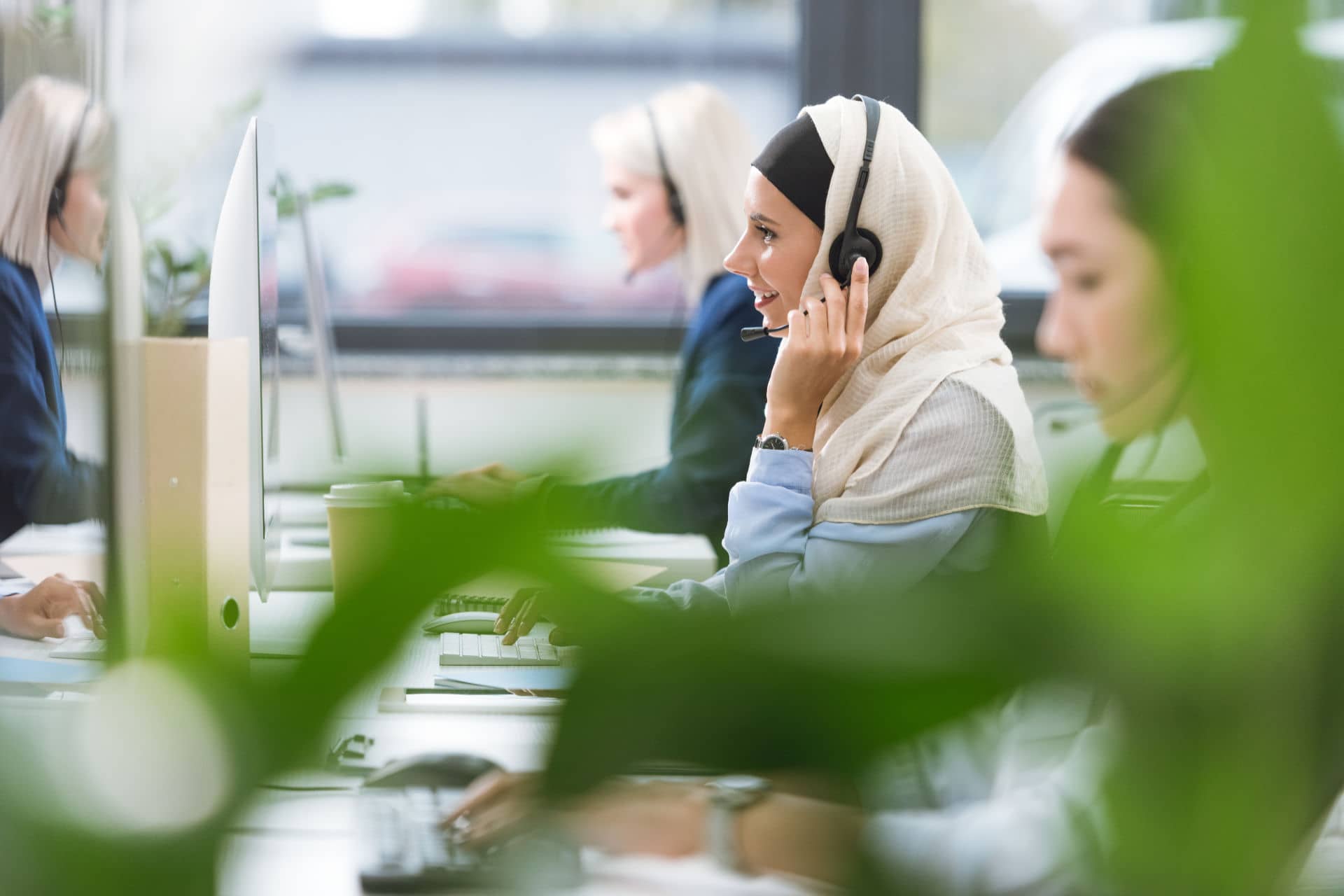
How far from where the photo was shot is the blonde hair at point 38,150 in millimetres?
340

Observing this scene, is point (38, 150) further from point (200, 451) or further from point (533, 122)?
point (533, 122)

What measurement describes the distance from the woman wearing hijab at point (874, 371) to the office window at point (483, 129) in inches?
75.3

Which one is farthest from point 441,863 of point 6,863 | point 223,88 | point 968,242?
point 223,88

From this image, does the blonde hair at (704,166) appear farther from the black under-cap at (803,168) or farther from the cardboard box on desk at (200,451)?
the cardboard box on desk at (200,451)

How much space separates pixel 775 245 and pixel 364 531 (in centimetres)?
118

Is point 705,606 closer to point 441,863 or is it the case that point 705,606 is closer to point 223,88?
point 441,863

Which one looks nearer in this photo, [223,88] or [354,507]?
[354,507]

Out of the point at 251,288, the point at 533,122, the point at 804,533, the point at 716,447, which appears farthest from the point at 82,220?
the point at 533,122

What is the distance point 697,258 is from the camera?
217cm

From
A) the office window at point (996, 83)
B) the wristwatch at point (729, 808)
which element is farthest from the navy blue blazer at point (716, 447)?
the wristwatch at point (729, 808)

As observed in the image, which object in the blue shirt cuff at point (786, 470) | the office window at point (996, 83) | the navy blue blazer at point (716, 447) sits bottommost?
the navy blue blazer at point (716, 447)

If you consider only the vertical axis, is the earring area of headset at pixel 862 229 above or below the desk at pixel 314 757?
above

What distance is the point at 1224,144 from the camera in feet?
0.42

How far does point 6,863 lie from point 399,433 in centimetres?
7
